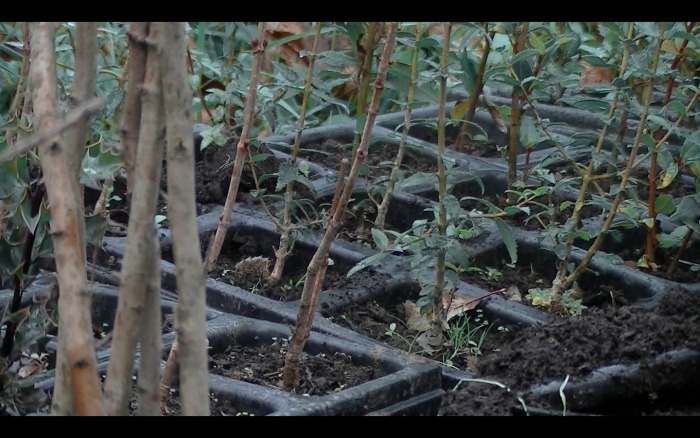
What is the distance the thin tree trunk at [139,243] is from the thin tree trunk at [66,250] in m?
0.04

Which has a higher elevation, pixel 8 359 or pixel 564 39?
pixel 564 39

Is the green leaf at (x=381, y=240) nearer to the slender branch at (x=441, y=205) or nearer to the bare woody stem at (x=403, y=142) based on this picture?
the slender branch at (x=441, y=205)

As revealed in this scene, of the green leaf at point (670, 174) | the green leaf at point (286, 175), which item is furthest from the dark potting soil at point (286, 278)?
the green leaf at point (670, 174)

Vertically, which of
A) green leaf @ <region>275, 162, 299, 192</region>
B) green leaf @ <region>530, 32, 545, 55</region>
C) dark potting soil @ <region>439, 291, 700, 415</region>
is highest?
green leaf @ <region>530, 32, 545, 55</region>

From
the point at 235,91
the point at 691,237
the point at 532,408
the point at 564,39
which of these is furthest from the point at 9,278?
the point at 691,237

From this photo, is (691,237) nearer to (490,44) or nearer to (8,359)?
(490,44)

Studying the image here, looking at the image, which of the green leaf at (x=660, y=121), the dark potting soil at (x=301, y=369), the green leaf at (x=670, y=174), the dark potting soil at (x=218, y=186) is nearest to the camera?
the dark potting soil at (x=301, y=369)

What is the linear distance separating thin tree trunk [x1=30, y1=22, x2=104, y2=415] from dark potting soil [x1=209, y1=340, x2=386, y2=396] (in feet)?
2.12

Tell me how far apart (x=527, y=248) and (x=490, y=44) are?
0.60 metres

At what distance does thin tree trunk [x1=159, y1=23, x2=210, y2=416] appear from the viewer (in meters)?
1.37

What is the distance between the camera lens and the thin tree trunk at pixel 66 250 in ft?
4.79

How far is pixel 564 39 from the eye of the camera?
2.70 meters

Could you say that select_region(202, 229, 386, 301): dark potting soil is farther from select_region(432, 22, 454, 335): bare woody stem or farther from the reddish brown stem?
the reddish brown stem

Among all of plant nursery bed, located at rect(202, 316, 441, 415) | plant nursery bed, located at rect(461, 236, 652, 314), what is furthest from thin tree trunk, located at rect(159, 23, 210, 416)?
plant nursery bed, located at rect(461, 236, 652, 314)
